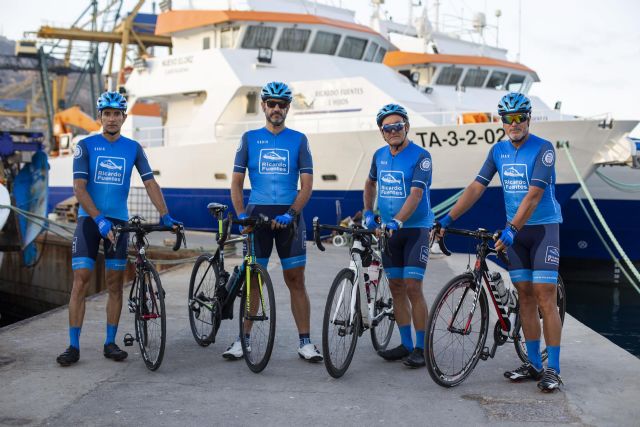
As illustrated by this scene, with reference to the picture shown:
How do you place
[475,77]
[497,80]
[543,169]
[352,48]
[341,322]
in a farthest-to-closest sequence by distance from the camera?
[497,80]
[475,77]
[352,48]
[341,322]
[543,169]

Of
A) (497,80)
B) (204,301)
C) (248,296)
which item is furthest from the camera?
(497,80)

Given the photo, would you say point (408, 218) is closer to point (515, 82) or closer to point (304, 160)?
point (304, 160)

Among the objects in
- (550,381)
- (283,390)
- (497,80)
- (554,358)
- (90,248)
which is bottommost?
(283,390)

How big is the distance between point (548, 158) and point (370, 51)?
57.7 ft

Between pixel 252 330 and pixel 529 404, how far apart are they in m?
2.04

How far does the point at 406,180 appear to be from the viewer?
5.57 meters

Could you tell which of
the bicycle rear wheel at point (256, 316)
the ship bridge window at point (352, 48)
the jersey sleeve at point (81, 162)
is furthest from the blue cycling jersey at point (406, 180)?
the ship bridge window at point (352, 48)

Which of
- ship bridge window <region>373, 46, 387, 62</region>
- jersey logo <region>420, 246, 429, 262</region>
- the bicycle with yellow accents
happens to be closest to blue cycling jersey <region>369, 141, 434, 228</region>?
jersey logo <region>420, 246, 429, 262</region>

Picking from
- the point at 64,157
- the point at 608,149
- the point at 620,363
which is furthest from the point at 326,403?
the point at 64,157

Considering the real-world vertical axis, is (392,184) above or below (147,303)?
above

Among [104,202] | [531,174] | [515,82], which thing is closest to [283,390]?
[104,202]

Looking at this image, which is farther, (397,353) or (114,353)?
(397,353)

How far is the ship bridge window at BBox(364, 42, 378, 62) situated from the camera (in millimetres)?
21906

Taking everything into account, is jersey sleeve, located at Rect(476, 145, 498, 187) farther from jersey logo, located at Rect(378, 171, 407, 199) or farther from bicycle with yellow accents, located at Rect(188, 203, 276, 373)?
bicycle with yellow accents, located at Rect(188, 203, 276, 373)
